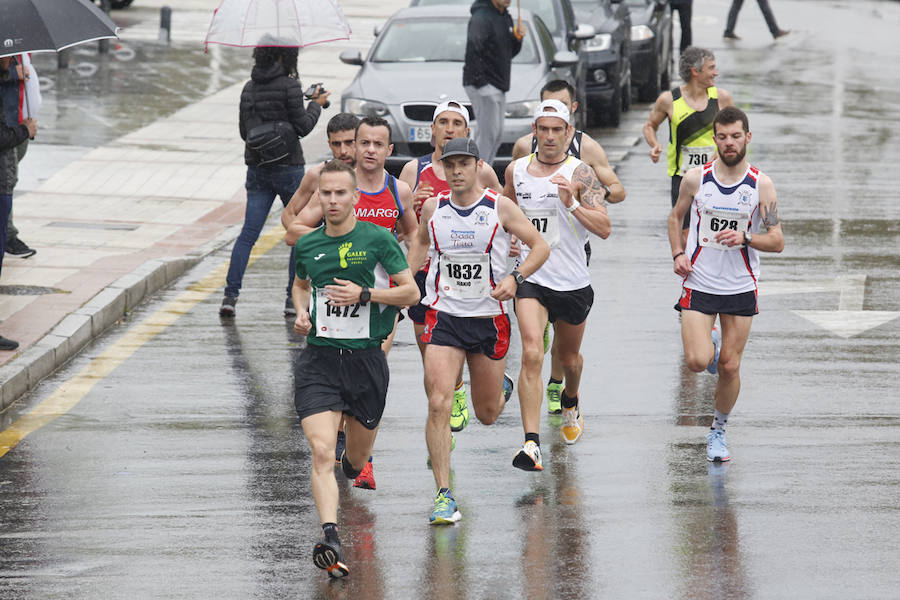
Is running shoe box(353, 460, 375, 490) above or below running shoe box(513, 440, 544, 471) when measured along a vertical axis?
below

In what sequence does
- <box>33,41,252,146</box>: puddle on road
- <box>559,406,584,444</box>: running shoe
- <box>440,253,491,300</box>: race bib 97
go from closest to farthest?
1. <box>440,253,491,300</box>: race bib 97
2. <box>559,406,584,444</box>: running shoe
3. <box>33,41,252,146</box>: puddle on road

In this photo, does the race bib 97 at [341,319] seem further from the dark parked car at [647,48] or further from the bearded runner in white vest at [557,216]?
the dark parked car at [647,48]

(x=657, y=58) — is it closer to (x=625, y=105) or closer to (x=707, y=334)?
(x=625, y=105)

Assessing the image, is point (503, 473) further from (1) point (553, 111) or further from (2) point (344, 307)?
(1) point (553, 111)

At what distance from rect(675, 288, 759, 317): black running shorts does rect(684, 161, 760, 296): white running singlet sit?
0.02 meters

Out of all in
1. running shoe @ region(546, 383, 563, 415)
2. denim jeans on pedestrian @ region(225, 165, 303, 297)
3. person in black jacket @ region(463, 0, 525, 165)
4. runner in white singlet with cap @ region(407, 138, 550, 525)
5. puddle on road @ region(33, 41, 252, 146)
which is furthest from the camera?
puddle on road @ region(33, 41, 252, 146)

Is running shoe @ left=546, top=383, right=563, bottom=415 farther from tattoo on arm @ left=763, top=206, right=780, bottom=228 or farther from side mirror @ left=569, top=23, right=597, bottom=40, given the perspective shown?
side mirror @ left=569, top=23, right=597, bottom=40

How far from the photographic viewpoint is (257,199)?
12141 millimetres

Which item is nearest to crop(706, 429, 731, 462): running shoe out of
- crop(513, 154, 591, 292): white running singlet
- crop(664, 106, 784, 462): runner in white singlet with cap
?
crop(664, 106, 784, 462): runner in white singlet with cap

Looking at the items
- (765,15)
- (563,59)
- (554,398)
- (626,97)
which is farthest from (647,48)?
(554,398)

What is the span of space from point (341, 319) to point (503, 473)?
154 cm

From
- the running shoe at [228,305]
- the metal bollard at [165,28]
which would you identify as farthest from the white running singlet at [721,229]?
the metal bollard at [165,28]

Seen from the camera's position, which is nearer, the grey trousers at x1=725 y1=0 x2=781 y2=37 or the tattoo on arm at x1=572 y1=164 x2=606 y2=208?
the tattoo on arm at x1=572 y1=164 x2=606 y2=208

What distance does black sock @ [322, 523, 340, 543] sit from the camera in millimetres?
6746
